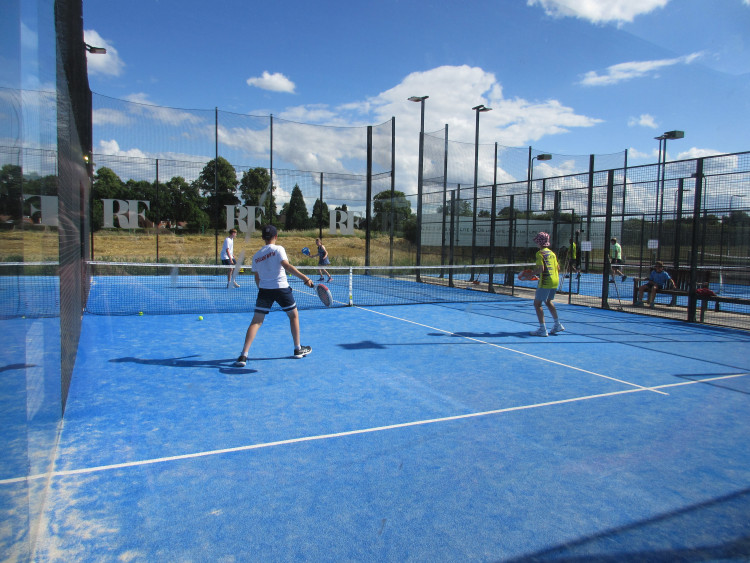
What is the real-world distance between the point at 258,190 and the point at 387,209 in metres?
5.26

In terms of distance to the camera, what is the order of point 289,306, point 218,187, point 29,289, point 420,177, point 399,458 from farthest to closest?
point 218,187, point 420,177, point 289,306, point 399,458, point 29,289

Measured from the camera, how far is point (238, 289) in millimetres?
14102

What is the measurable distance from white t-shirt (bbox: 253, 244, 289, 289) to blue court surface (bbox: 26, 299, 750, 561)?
0.95 m

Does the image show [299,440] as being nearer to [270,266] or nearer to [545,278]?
[270,266]

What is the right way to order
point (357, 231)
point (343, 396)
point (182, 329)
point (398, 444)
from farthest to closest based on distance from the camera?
point (357, 231) < point (182, 329) < point (343, 396) < point (398, 444)

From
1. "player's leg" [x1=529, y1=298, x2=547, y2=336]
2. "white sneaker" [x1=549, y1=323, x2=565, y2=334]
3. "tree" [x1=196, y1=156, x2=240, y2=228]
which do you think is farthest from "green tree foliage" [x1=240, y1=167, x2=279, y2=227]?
"white sneaker" [x1=549, y1=323, x2=565, y2=334]

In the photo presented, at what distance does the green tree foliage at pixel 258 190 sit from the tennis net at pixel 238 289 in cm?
302

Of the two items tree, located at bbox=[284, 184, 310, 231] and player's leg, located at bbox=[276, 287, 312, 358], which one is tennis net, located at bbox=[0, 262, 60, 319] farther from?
tree, located at bbox=[284, 184, 310, 231]

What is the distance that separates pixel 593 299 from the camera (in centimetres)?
1334

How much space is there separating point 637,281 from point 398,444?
11.3m

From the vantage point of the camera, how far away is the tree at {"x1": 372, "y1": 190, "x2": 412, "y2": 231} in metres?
18.4

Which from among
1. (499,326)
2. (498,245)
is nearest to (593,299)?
(498,245)

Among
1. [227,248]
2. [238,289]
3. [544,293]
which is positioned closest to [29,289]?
[544,293]

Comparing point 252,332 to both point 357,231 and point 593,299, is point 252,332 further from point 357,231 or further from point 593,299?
point 357,231
